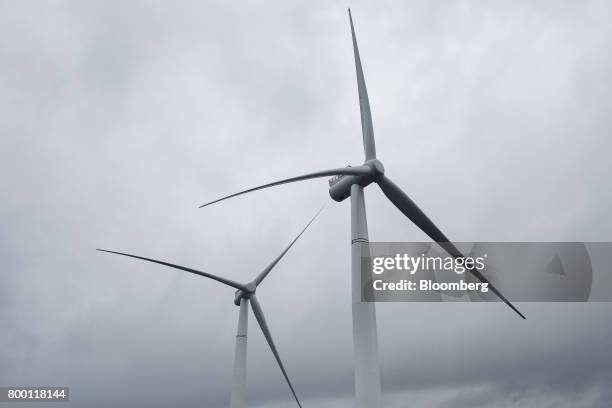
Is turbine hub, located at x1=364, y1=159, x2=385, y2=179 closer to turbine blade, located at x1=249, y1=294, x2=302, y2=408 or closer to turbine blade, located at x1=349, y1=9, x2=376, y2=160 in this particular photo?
turbine blade, located at x1=349, y1=9, x2=376, y2=160

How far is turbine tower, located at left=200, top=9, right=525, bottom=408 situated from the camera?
88.0 ft

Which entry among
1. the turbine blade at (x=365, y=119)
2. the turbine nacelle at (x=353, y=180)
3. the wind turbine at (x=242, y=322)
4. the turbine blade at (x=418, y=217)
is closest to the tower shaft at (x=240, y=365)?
the wind turbine at (x=242, y=322)

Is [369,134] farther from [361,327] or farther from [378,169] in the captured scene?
[361,327]

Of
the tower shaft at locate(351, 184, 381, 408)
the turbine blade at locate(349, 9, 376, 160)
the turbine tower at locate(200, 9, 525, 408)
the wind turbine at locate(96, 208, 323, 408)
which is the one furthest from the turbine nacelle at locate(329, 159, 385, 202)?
the wind turbine at locate(96, 208, 323, 408)

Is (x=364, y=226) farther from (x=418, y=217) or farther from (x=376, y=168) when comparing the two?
(x=418, y=217)

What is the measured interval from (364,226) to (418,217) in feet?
18.9

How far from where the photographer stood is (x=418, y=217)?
35.2m

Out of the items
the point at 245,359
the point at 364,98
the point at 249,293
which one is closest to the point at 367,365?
the point at 364,98

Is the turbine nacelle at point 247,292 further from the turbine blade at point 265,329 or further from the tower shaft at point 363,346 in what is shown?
the tower shaft at point 363,346

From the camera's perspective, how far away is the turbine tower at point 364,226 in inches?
1056

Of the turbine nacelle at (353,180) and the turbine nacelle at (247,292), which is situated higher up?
the turbine nacelle at (247,292)

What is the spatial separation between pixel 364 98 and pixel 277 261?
28396 millimetres

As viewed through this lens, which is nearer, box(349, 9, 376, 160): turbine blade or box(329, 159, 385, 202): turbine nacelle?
box(329, 159, 385, 202): turbine nacelle

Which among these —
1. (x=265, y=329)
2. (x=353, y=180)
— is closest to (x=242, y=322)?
(x=265, y=329)
